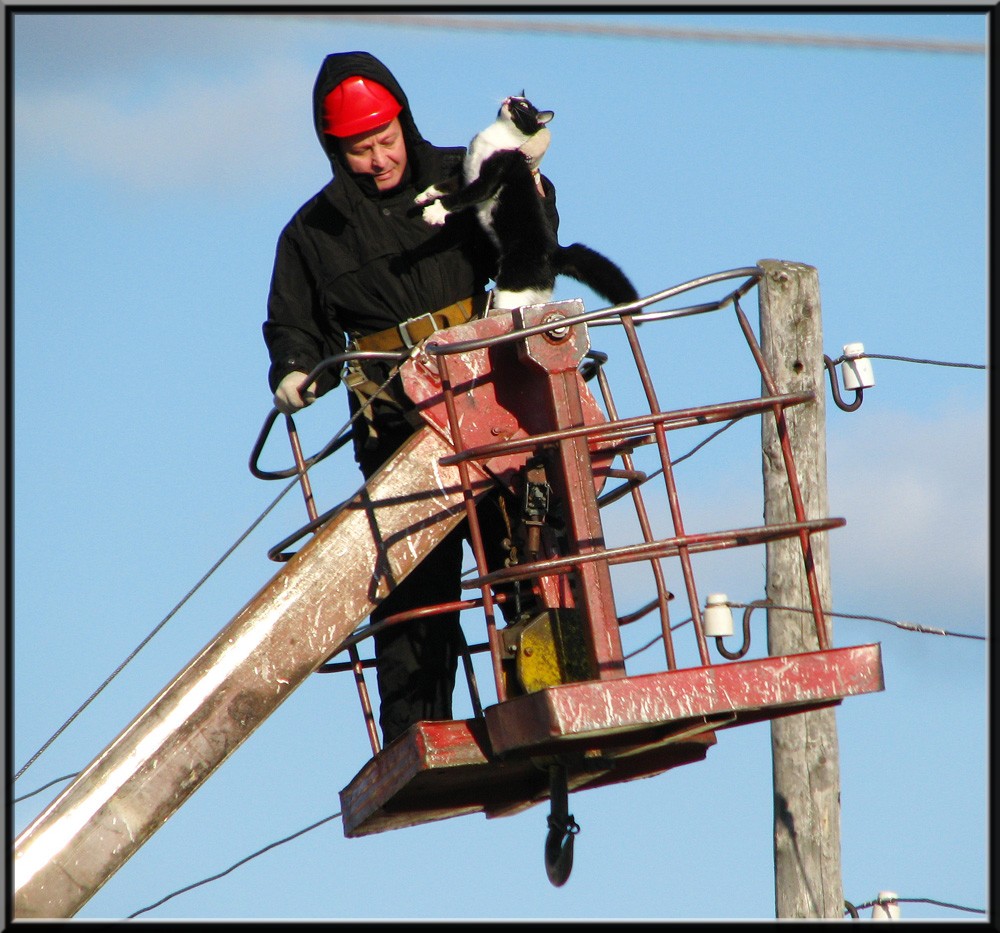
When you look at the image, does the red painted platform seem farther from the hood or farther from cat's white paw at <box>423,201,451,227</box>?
the hood

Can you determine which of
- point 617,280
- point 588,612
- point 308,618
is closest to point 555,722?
point 588,612

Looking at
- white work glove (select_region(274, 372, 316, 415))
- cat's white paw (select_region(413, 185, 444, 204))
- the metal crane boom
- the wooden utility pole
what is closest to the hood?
cat's white paw (select_region(413, 185, 444, 204))

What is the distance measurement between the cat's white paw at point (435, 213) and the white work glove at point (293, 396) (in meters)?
0.76

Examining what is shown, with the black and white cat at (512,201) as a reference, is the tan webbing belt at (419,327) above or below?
below

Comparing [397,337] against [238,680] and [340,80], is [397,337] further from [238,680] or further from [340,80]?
[238,680]

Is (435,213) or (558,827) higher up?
(435,213)

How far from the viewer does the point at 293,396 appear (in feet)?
19.4

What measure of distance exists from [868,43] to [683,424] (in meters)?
1.25

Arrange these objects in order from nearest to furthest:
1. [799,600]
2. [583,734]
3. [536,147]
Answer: [583,734] → [536,147] → [799,600]

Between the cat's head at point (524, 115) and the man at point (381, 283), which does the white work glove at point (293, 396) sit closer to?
the man at point (381, 283)

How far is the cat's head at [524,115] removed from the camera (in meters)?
6.45

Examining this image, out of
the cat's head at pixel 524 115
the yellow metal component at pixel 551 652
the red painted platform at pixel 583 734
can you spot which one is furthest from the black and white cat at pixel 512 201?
the red painted platform at pixel 583 734

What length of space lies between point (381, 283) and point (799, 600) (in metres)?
2.61

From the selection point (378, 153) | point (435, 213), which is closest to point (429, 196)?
point (435, 213)
